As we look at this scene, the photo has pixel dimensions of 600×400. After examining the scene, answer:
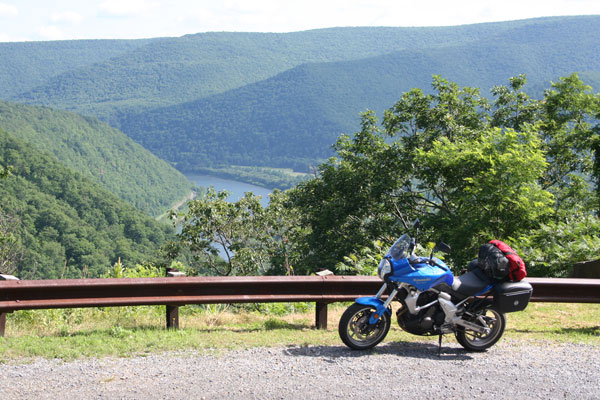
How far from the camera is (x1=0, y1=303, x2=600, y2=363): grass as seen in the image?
5355 millimetres

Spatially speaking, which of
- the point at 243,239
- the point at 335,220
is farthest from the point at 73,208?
the point at 335,220

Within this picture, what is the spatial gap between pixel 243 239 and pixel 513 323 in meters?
21.3

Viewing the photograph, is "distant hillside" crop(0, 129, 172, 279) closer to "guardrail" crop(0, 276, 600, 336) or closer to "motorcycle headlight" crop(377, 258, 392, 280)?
"guardrail" crop(0, 276, 600, 336)

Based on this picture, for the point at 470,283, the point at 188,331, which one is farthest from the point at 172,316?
the point at 470,283

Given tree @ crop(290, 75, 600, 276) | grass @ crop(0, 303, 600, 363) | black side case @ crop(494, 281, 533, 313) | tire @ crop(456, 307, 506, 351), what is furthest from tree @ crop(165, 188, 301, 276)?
black side case @ crop(494, 281, 533, 313)

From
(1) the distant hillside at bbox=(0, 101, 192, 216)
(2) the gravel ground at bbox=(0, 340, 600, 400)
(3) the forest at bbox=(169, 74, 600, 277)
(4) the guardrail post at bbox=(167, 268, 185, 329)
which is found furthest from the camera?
(1) the distant hillside at bbox=(0, 101, 192, 216)

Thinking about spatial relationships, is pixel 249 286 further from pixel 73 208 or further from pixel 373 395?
pixel 73 208

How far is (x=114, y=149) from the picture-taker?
7283 inches

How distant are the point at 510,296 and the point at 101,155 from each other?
183588mm

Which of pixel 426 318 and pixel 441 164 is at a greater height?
pixel 441 164

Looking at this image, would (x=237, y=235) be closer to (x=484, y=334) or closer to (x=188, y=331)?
(x=188, y=331)

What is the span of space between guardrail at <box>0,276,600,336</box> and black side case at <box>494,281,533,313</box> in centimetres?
100

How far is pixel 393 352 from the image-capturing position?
5.55 metres

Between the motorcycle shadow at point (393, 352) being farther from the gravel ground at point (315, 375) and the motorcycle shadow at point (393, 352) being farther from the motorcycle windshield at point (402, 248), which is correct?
the motorcycle windshield at point (402, 248)
